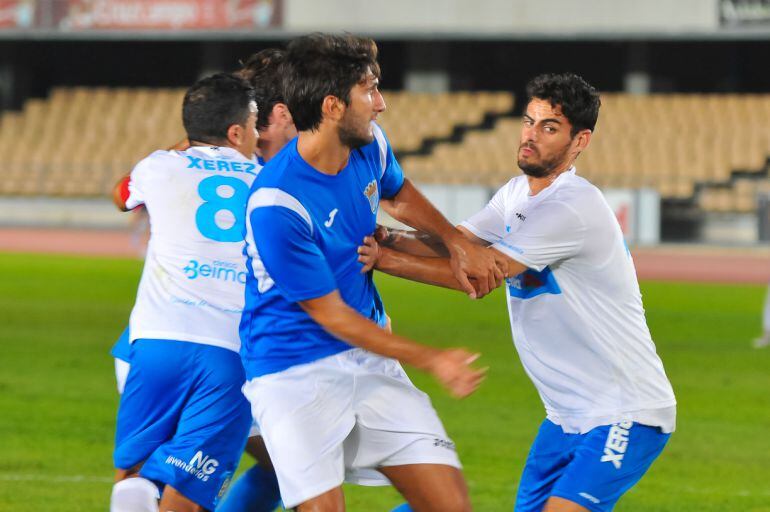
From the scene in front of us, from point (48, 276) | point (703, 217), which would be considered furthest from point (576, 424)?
point (703, 217)

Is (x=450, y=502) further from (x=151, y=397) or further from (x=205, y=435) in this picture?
(x=151, y=397)

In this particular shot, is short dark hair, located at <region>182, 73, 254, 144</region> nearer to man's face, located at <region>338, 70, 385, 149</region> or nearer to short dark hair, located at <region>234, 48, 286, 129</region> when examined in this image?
short dark hair, located at <region>234, 48, 286, 129</region>

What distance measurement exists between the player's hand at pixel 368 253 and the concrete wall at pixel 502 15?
95.4 feet

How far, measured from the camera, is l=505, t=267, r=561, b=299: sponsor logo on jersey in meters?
5.01

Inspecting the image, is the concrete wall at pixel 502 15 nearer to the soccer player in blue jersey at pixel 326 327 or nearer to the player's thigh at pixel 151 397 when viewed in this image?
the player's thigh at pixel 151 397

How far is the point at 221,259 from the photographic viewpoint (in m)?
5.31

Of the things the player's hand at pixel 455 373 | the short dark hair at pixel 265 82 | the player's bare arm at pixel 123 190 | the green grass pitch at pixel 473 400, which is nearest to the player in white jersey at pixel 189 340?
the player's bare arm at pixel 123 190

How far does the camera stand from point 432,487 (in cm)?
454

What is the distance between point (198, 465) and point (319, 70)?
5.70 ft

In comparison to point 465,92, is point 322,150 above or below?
above

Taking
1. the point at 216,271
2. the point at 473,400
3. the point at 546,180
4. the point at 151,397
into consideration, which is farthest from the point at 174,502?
the point at 473,400

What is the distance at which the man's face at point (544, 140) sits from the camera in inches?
201

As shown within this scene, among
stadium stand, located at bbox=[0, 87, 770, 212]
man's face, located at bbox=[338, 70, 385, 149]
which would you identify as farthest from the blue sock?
→ stadium stand, located at bbox=[0, 87, 770, 212]

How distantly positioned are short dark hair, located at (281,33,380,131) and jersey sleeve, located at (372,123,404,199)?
40 centimetres
